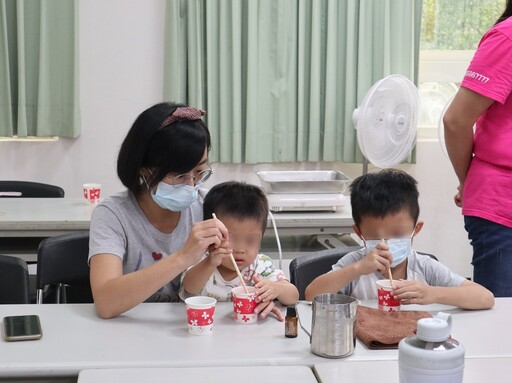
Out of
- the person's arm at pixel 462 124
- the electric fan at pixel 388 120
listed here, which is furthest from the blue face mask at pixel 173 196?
the electric fan at pixel 388 120

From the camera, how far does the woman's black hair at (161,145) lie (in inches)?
77.7

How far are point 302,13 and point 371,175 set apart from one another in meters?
2.31

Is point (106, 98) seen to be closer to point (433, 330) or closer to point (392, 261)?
point (392, 261)

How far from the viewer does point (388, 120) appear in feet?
11.7

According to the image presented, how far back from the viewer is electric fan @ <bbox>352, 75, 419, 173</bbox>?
3504 millimetres

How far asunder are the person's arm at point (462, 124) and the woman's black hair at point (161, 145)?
0.82 meters

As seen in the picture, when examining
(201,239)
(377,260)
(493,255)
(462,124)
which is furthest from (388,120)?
(201,239)

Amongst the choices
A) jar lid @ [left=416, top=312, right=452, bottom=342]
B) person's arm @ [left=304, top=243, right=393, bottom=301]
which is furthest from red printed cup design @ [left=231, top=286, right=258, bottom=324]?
jar lid @ [left=416, top=312, right=452, bottom=342]

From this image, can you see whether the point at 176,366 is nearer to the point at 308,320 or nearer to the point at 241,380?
the point at 241,380

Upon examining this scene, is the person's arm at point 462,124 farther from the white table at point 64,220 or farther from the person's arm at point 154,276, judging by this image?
the person's arm at point 154,276

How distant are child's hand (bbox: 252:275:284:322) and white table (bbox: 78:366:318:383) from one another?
299 mm

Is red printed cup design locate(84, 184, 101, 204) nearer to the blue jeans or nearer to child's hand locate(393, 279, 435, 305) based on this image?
the blue jeans

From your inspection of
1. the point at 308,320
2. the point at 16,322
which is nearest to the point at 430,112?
the point at 308,320

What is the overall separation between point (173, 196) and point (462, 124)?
3.13 ft
